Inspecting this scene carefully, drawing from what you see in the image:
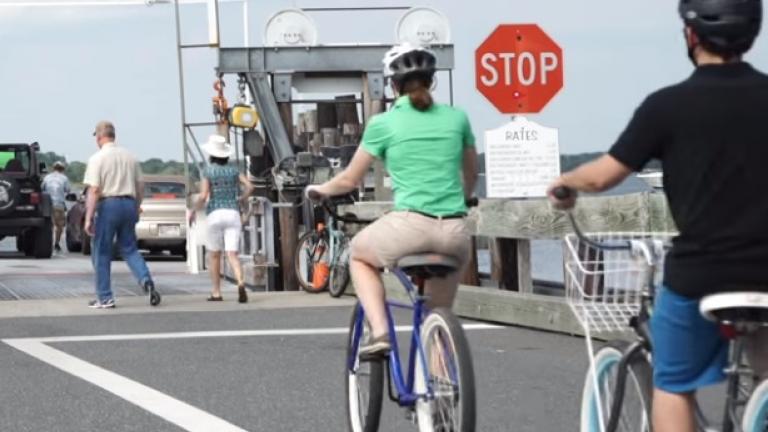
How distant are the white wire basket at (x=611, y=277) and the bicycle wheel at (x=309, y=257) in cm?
1328

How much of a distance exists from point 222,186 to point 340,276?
153cm

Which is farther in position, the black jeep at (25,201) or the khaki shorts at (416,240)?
the black jeep at (25,201)

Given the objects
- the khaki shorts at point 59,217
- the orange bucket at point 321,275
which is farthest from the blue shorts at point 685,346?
the khaki shorts at point 59,217

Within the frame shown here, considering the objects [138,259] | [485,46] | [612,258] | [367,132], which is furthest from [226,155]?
[612,258]

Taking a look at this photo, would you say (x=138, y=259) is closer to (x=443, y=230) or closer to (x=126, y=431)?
(x=126, y=431)

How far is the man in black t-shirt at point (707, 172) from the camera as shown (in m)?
4.78

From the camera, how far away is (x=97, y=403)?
968 centimetres

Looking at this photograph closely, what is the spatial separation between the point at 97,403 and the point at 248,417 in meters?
1.04

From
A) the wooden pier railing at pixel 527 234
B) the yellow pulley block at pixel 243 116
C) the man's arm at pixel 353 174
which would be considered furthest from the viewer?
the yellow pulley block at pixel 243 116

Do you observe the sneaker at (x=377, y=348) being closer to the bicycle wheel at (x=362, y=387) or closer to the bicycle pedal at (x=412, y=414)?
the bicycle wheel at (x=362, y=387)

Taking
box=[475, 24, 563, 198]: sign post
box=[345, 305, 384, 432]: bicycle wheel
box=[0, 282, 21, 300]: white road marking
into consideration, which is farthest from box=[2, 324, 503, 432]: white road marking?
box=[0, 282, 21, 300]: white road marking

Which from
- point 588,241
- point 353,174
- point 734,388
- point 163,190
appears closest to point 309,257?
point 353,174

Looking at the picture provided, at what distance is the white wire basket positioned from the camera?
5.25 meters

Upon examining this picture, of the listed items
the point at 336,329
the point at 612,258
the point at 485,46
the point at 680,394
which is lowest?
the point at 336,329
